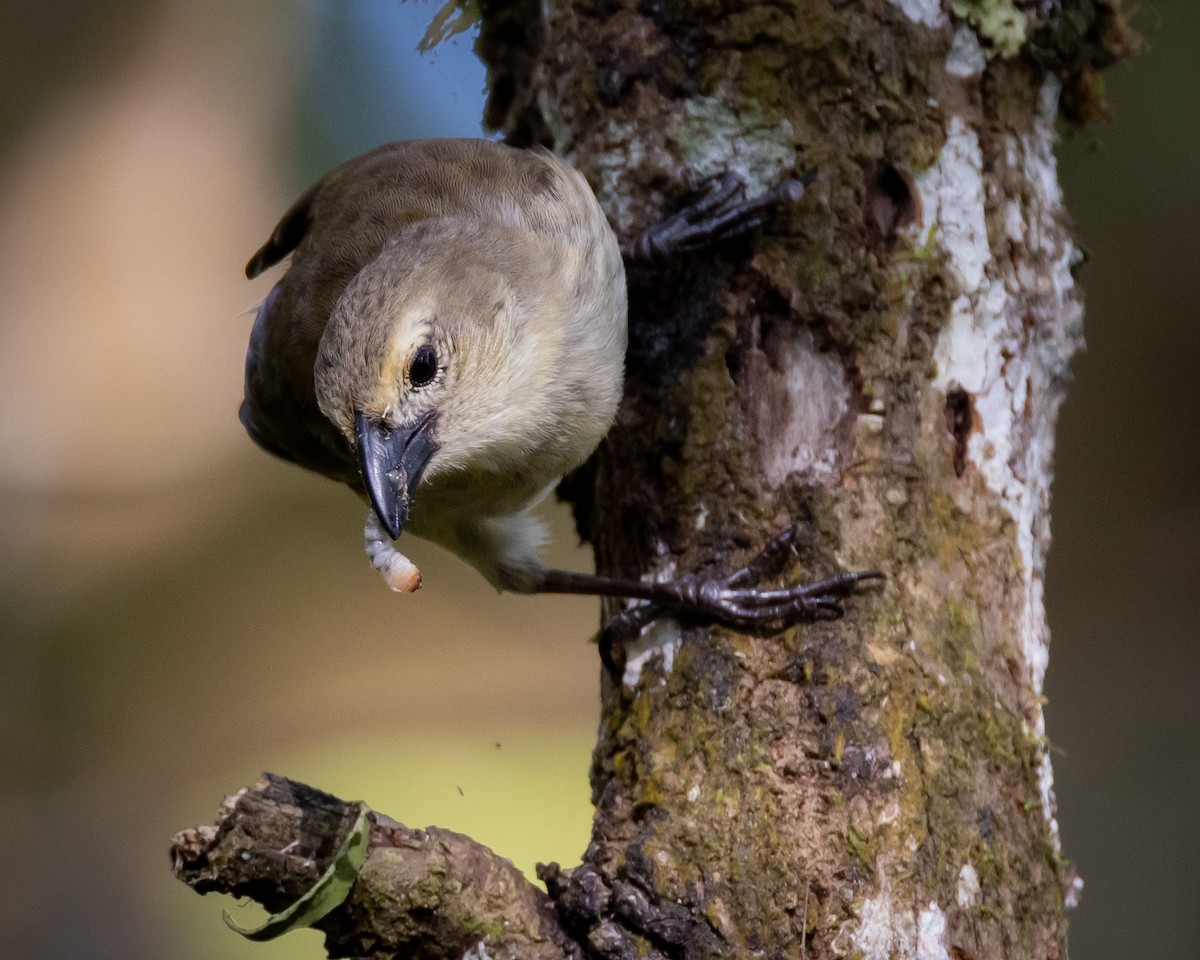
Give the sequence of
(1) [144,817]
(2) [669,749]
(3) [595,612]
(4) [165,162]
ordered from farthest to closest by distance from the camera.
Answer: (3) [595,612] < (1) [144,817] < (4) [165,162] < (2) [669,749]

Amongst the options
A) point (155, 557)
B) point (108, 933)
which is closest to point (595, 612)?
point (155, 557)

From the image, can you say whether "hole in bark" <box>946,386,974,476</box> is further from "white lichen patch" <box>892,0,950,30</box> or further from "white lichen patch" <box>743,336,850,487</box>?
"white lichen patch" <box>892,0,950,30</box>

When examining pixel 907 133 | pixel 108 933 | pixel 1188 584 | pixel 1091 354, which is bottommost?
pixel 108 933

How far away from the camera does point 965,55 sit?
2666 mm

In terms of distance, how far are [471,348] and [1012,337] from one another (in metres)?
1.23

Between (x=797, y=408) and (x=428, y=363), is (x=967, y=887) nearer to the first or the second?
(x=797, y=408)

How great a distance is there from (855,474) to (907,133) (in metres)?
0.80

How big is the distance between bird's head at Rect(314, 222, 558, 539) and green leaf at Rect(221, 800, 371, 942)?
2.16 ft

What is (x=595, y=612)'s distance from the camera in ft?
23.6

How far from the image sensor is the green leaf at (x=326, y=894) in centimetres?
183

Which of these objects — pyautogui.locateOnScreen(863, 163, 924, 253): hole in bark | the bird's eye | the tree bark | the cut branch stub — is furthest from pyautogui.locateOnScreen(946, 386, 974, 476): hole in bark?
the cut branch stub

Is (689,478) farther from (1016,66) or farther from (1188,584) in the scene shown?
(1188,584)

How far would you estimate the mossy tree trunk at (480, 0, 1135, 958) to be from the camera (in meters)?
2.12

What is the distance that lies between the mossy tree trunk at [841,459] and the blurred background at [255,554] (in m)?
2.31
